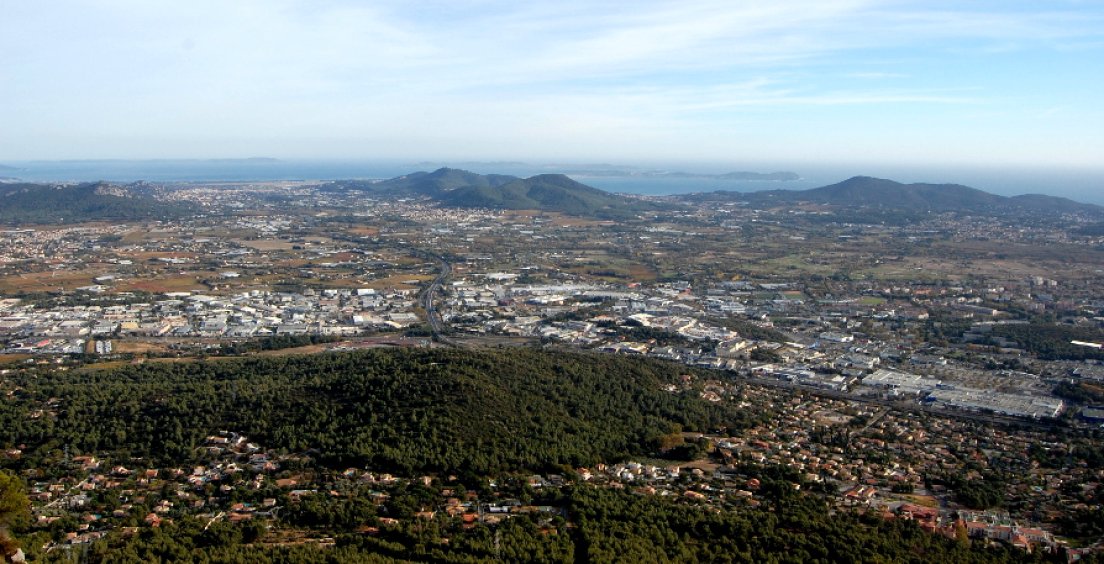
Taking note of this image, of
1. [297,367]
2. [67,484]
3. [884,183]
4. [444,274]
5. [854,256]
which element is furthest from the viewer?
[884,183]

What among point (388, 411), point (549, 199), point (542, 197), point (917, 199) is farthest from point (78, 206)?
point (917, 199)

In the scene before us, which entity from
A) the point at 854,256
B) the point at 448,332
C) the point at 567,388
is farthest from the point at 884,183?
the point at 567,388

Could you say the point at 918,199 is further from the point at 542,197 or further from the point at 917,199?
the point at 542,197

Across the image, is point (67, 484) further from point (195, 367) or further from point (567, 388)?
point (567, 388)

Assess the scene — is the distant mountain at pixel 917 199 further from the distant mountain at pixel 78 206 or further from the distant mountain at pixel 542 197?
the distant mountain at pixel 78 206

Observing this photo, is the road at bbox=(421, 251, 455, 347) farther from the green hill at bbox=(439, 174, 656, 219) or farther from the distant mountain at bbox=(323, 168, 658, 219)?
the green hill at bbox=(439, 174, 656, 219)

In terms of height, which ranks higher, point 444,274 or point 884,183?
point 884,183

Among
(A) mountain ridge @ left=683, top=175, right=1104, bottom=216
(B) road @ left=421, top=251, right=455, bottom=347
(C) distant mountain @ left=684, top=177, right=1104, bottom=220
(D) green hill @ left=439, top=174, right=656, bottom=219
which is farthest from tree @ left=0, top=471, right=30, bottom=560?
(A) mountain ridge @ left=683, top=175, right=1104, bottom=216
